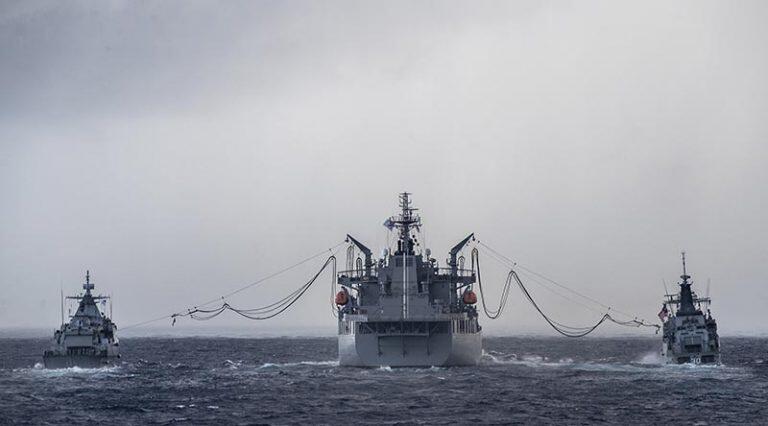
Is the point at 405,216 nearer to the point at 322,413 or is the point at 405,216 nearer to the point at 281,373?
the point at 281,373

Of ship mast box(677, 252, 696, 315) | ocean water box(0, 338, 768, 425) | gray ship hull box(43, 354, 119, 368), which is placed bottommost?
ocean water box(0, 338, 768, 425)

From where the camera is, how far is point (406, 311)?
83.8 metres

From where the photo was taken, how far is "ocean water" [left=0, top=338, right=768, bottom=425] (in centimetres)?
5753

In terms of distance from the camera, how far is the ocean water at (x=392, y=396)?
57.5m

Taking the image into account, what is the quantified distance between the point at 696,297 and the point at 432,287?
2654 centimetres

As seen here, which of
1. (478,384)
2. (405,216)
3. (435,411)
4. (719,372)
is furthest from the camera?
(405,216)

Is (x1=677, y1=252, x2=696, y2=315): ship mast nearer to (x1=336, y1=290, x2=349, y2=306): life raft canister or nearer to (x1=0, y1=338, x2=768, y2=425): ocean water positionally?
(x1=0, y1=338, x2=768, y2=425): ocean water

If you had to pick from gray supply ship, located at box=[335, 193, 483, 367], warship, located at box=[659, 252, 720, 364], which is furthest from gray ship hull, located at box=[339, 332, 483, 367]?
warship, located at box=[659, 252, 720, 364]

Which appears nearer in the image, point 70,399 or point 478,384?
point 70,399

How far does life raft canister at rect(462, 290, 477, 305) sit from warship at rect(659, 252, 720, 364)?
62.2 ft

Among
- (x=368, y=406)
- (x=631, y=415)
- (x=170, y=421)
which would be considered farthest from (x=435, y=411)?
(x=170, y=421)

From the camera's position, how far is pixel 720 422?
5553cm

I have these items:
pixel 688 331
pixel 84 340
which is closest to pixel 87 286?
pixel 84 340

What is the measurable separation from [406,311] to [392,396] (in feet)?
58.0
